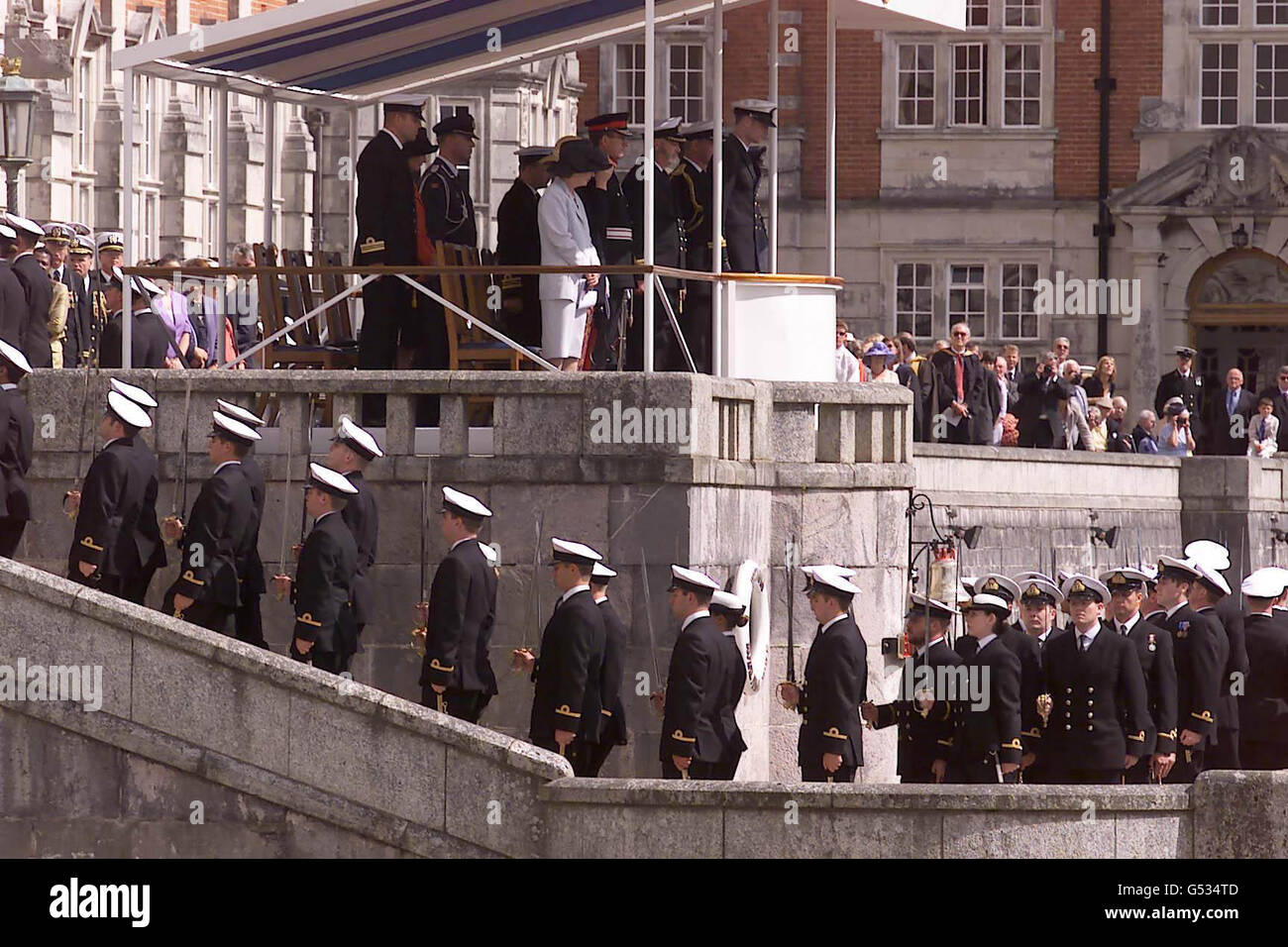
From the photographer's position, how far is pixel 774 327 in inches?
700

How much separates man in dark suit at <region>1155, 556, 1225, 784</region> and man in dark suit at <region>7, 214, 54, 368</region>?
7.22 m

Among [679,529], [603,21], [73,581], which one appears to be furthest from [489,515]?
[603,21]

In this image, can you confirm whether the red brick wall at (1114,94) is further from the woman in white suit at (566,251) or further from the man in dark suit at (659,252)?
the woman in white suit at (566,251)

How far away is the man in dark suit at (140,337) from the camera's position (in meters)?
18.0

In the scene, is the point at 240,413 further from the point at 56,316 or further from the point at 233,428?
the point at 56,316

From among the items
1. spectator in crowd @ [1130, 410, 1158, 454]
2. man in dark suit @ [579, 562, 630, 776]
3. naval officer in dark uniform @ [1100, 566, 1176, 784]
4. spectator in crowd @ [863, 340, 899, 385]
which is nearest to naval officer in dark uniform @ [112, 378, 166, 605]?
man in dark suit @ [579, 562, 630, 776]

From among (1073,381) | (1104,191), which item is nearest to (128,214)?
(1073,381)

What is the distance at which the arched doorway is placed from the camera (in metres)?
41.0

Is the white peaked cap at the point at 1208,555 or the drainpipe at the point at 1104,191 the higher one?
the drainpipe at the point at 1104,191

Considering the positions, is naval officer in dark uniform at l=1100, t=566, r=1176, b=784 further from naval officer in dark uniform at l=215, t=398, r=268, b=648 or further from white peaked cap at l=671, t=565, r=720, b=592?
naval officer in dark uniform at l=215, t=398, r=268, b=648

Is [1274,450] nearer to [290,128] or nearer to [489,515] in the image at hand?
[290,128]

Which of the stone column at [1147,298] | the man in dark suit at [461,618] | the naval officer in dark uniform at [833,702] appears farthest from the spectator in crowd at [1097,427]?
the man in dark suit at [461,618]

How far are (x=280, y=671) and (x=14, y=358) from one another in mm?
3719

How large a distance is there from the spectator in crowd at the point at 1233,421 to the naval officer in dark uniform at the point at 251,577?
18.9 metres
